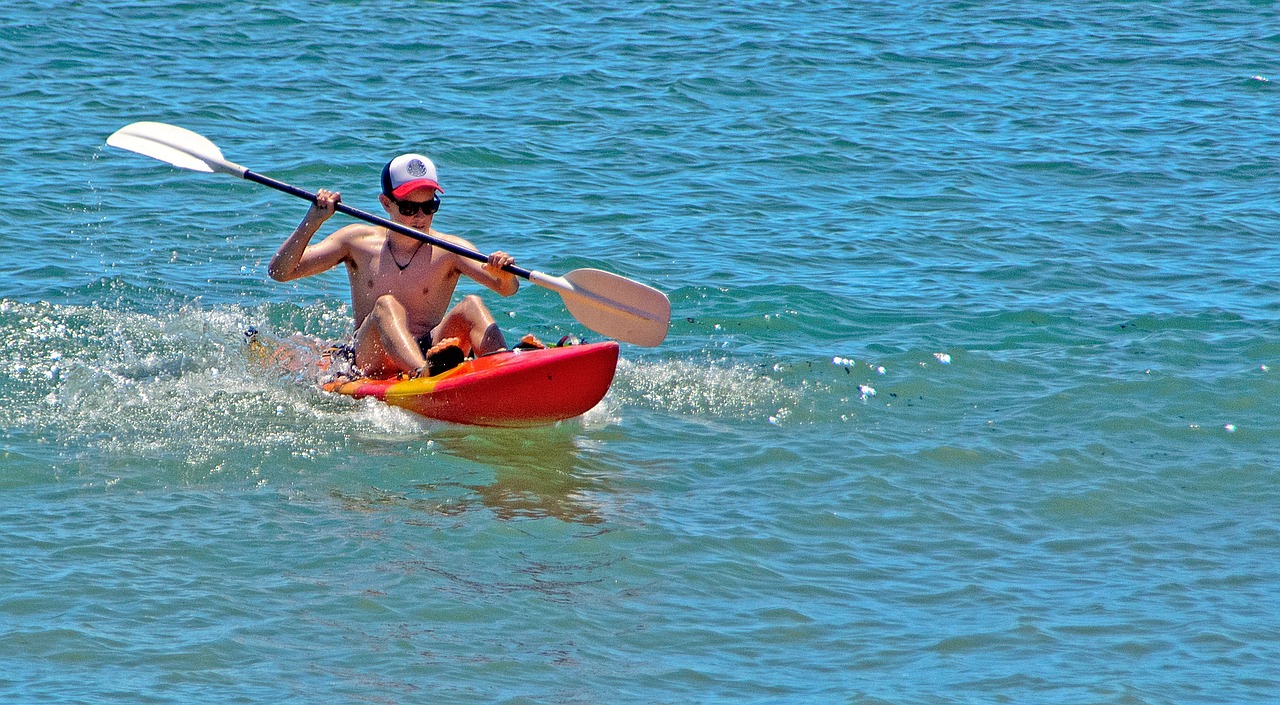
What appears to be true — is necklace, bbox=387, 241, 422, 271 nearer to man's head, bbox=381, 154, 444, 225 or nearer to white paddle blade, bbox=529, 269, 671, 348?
man's head, bbox=381, 154, 444, 225

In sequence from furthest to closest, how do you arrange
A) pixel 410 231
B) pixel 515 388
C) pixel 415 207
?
1. pixel 415 207
2. pixel 410 231
3. pixel 515 388

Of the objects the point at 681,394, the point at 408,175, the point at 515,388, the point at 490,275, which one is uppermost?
the point at 408,175

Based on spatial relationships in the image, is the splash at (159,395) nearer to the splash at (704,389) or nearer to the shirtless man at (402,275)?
the shirtless man at (402,275)

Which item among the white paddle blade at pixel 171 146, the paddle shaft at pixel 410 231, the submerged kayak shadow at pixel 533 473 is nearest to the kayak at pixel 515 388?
the submerged kayak shadow at pixel 533 473

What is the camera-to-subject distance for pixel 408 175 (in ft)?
22.6

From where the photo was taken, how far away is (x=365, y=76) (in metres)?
14.1

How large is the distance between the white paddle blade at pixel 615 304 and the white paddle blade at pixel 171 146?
199 cm

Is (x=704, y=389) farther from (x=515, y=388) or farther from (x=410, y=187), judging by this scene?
(x=410, y=187)

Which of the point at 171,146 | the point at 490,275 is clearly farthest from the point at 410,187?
the point at 171,146

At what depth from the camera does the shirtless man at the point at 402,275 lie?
6.93 m

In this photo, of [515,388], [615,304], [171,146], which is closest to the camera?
[515,388]

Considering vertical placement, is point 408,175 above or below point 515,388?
above

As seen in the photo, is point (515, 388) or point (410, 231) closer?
point (515, 388)

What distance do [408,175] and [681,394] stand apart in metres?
1.83
